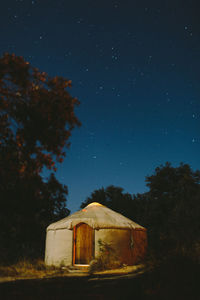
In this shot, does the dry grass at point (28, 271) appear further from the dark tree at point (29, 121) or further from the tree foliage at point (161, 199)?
the tree foliage at point (161, 199)

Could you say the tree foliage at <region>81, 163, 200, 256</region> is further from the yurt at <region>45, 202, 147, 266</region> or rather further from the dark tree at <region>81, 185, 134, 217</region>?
the yurt at <region>45, 202, 147, 266</region>

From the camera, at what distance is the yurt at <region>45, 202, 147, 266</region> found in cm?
929

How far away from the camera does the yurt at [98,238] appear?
9.29m

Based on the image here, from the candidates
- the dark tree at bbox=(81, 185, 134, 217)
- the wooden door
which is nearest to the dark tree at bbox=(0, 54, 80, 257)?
the wooden door

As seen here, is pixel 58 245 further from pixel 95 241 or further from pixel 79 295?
pixel 79 295

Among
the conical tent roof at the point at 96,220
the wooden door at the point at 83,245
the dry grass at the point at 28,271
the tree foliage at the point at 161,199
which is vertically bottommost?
the dry grass at the point at 28,271

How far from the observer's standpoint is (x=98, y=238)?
30.3 ft

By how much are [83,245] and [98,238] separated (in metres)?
2.19

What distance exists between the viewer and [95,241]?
30.2 feet

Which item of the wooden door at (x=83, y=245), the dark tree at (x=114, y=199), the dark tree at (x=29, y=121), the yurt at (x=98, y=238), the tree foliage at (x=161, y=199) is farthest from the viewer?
the dark tree at (x=114, y=199)

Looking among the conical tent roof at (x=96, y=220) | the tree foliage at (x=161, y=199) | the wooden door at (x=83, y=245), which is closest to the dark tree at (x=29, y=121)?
the conical tent roof at (x=96, y=220)

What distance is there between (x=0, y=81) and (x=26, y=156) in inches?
46.2

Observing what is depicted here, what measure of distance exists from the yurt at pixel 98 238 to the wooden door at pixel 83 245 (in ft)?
3.57

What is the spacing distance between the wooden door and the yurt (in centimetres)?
109
